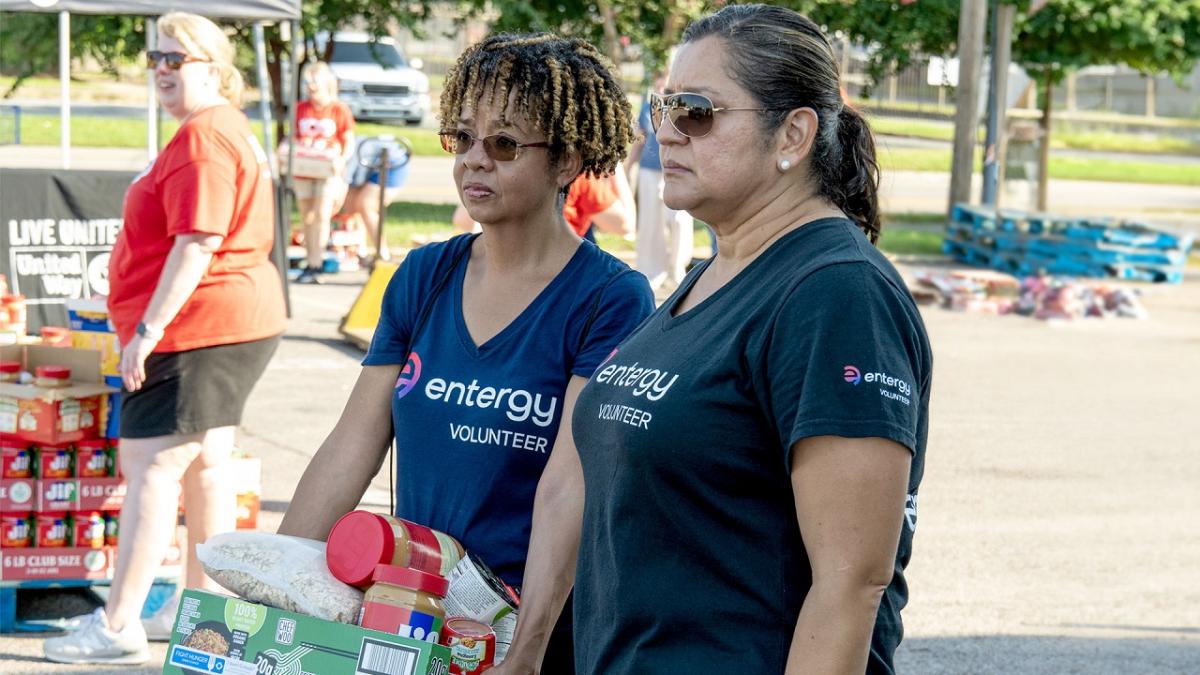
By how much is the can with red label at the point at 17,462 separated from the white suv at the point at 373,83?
27.0 meters

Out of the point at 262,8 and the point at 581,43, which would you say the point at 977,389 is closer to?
the point at 262,8

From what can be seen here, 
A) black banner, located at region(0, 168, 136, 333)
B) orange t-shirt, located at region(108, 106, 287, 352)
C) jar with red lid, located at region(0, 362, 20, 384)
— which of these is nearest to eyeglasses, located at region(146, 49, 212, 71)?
orange t-shirt, located at region(108, 106, 287, 352)

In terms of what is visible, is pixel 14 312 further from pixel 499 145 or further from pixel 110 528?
pixel 499 145

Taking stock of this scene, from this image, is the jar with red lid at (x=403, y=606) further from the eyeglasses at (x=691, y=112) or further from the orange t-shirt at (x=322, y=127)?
the orange t-shirt at (x=322, y=127)

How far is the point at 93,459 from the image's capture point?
215 inches

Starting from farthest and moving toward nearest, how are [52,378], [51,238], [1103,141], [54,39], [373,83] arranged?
1. [1103,141]
2. [373,83]
3. [54,39]
4. [51,238]
5. [52,378]

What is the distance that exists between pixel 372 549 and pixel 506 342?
512 millimetres

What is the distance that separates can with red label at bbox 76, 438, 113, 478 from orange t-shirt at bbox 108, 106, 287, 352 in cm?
72

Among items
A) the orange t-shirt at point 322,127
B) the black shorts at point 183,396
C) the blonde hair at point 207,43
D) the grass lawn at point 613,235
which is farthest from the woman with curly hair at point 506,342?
the grass lawn at point 613,235

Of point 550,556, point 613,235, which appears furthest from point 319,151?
point 550,556

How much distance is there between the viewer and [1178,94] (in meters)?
48.8

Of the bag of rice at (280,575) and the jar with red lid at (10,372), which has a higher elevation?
the bag of rice at (280,575)

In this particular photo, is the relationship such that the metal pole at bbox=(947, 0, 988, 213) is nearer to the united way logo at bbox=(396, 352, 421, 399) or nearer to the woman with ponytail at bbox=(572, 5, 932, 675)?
the united way logo at bbox=(396, 352, 421, 399)

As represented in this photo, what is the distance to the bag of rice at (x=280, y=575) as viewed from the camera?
99.7 inches
